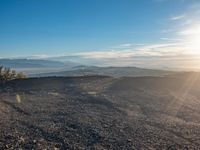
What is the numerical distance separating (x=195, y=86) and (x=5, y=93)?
27.7 meters

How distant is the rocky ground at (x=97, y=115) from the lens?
61.6 feet

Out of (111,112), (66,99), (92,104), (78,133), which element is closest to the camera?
(78,133)

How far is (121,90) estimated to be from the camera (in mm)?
40500

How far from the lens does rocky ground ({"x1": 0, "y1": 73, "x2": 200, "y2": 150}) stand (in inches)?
739

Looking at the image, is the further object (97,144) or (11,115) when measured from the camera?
(11,115)

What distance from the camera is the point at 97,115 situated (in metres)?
25.9

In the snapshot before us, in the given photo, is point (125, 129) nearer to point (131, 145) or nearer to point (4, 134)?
point (131, 145)

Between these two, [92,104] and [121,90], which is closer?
[92,104]

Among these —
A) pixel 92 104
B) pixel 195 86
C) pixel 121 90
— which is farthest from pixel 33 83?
pixel 195 86

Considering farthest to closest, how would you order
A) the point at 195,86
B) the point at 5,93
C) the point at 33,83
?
the point at 195,86 → the point at 33,83 → the point at 5,93

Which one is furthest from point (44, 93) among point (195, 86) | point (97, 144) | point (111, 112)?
point (195, 86)

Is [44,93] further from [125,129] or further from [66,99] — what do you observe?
[125,129]

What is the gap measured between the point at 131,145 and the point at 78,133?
3489 millimetres

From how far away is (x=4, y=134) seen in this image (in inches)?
747
